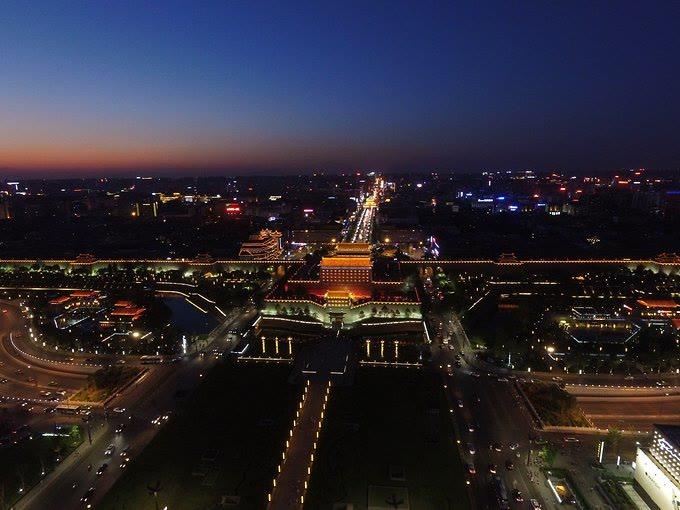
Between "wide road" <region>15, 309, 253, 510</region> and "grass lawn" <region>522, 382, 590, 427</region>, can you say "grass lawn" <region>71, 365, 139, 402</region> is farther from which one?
"grass lawn" <region>522, 382, 590, 427</region>

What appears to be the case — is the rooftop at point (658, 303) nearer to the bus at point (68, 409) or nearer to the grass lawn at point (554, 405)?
the grass lawn at point (554, 405)

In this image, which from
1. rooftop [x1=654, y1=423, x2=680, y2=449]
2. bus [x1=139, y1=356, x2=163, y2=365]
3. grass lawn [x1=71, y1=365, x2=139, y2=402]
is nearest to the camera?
rooftop [x1=654, y1=423, x2=680, y2=449]

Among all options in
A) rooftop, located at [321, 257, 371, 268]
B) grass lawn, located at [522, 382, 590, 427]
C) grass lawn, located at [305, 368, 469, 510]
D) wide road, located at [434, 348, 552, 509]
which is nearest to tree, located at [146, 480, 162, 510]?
grass lawn, located at [305, 368, 469, 510]

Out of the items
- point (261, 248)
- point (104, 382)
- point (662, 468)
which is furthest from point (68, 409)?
point (261, 248)

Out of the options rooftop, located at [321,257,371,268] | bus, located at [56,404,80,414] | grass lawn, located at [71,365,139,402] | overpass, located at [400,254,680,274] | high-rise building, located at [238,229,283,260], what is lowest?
bus, located at [56,404,80,414]

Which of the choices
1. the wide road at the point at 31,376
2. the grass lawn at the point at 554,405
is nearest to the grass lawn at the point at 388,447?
the grass lawn at the point at 554,405

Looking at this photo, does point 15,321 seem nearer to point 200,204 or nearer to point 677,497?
point 677,497
